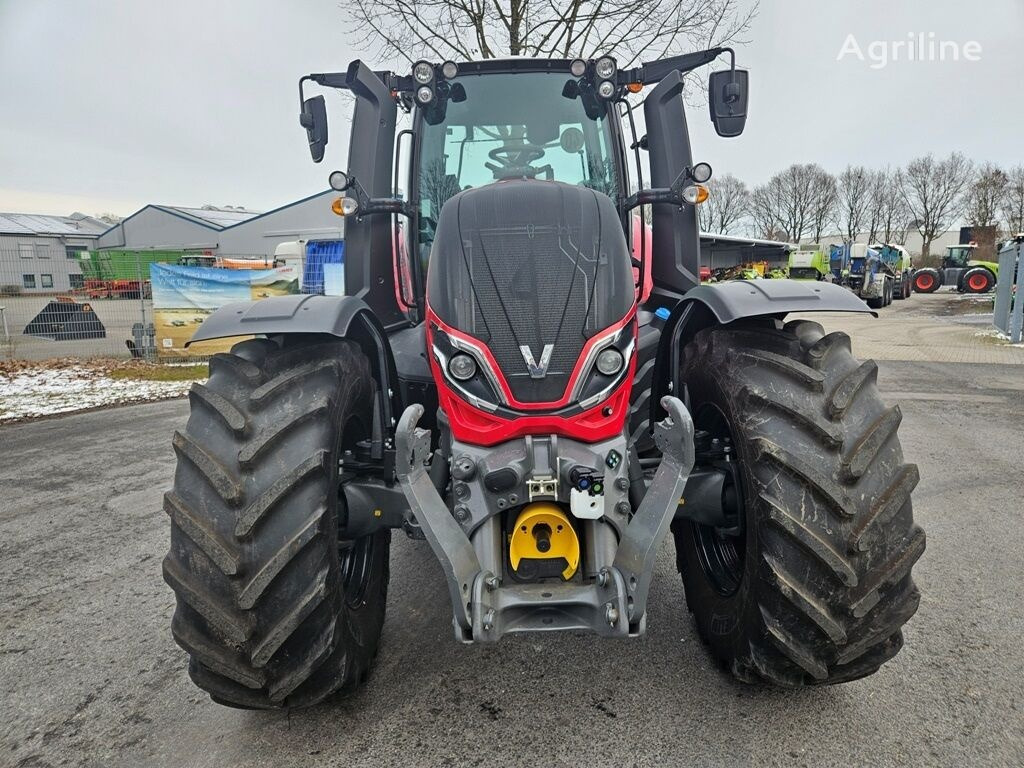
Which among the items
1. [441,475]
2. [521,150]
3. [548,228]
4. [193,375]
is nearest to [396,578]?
[441,475]

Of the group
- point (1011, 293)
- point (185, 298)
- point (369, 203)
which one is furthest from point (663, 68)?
point (1011, 293)

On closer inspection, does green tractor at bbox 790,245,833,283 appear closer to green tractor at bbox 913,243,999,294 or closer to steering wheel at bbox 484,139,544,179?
green tractor at bbox 913,243,999,294

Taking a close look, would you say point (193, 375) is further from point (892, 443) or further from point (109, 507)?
point (892, 443)

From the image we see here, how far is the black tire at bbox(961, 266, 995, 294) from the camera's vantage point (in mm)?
29906

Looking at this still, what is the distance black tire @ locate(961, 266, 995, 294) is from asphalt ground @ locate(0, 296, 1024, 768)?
32889 mm

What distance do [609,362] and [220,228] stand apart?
54856 millimetres

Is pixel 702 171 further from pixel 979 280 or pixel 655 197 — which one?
pixel 979 280

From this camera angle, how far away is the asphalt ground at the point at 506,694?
2.02m

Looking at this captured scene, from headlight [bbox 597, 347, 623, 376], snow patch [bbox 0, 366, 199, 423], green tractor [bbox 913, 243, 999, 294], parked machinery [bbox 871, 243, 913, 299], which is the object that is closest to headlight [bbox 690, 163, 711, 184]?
headlight [bbox 597, 347, 623, 376]

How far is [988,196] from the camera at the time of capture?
162 ft

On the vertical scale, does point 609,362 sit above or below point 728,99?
below

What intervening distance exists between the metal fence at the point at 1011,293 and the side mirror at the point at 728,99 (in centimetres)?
1233

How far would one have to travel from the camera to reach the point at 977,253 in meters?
44.7

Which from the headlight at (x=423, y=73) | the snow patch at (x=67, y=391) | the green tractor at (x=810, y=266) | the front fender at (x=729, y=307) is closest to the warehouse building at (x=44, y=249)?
the snow patch at (x=67, y=391)
